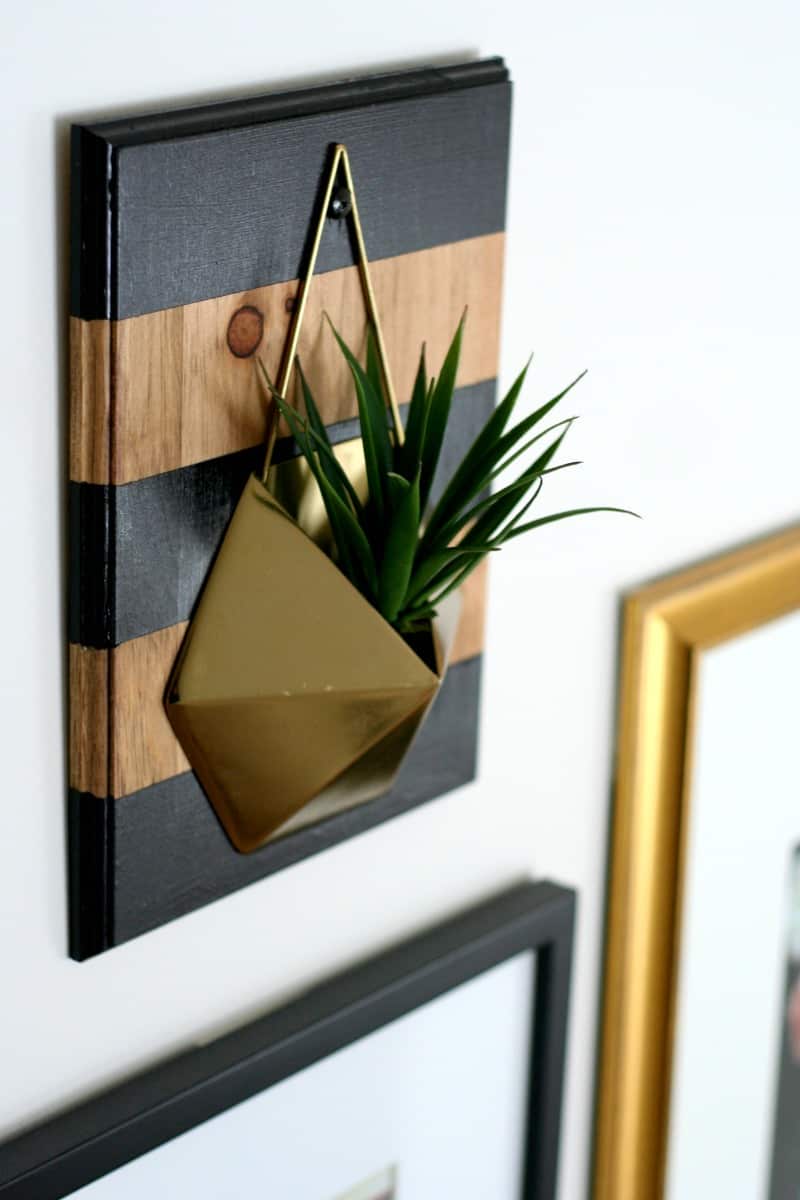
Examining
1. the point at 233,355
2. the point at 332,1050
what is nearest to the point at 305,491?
the point at 233,355

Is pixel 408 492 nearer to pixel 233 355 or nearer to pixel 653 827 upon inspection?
pixel 233 355

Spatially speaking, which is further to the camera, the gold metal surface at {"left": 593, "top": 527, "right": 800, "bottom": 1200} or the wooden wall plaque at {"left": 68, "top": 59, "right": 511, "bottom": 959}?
the gold metal surface at {"left": 593, "top": 527, "right": 800, "bottom": 1200}

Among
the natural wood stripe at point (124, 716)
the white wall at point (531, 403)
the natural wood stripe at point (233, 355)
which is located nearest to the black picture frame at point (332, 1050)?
the white wall at point (531, 403)

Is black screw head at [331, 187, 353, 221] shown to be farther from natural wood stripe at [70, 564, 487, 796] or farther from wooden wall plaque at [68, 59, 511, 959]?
natural wood stripe at [70, 564, 487, 796]

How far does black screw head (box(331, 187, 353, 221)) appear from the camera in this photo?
1.66 ft

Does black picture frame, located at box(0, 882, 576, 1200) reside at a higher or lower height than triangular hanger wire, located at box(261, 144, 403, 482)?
lower

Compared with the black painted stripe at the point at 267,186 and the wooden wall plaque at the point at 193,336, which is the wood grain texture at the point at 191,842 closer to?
the wooden wall plaque at the point at 193,336

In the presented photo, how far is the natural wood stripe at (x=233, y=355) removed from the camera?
1.51ft

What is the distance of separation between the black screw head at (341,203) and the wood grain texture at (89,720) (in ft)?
0.51

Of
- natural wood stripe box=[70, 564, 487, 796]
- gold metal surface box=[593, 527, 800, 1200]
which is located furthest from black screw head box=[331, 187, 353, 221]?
gold metal surface box=[593, 527, 800, 1200]

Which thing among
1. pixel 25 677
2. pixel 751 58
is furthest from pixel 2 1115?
pixel 751 58

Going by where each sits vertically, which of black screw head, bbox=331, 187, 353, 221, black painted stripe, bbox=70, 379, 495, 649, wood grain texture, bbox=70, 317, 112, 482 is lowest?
black painted stripe, bbox=70, 379, 495, 649

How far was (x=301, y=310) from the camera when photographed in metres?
0.50

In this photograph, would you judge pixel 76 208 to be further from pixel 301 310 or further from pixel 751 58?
pixel 751 58
